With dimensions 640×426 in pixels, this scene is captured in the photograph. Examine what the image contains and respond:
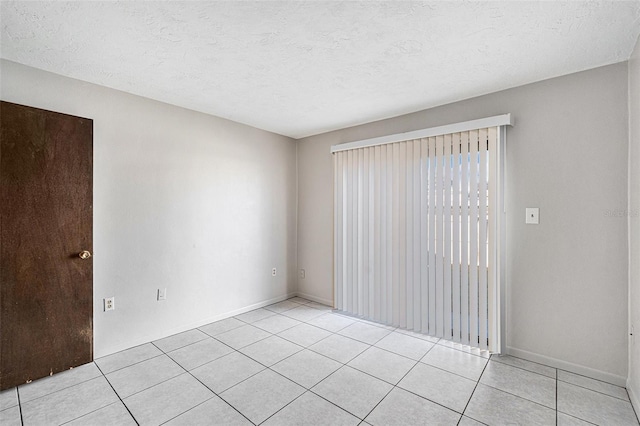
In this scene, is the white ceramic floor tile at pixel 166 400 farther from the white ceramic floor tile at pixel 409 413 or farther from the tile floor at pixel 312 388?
the white ceramic floor tile at pixel 409 413

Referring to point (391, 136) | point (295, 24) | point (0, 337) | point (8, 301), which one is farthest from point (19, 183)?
point (391, 136)

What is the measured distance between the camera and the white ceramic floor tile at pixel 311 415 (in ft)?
5.85

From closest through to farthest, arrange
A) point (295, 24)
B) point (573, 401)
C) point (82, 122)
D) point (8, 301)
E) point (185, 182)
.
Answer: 1. point (295, 24)
2. point (573, 401)
3. point (8, 301)
4. point (82, 122)
5. point (185, 182)

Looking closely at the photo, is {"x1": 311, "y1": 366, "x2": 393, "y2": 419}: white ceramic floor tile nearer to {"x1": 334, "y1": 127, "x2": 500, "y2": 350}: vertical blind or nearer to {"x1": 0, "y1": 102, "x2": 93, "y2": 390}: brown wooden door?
{"x1": 334, "y1": 127, "x2": 500, "y2": 350}: vertical blind

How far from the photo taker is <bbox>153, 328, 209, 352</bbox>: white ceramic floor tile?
2.79 metres

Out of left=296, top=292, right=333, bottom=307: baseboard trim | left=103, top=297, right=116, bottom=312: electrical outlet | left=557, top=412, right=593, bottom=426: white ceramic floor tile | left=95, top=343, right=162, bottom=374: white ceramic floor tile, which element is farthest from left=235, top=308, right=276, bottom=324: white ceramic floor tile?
left=557, top=412, right=593, bottom=426: white ceramic floor tile

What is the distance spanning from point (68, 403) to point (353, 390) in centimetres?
196

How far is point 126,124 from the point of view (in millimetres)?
2750

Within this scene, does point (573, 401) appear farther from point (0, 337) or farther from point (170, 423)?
point (0, 337)

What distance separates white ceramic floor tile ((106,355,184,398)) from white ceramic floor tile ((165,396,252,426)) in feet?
1.70

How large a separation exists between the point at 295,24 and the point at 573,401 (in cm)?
305

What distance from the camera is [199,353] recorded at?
2670 mm

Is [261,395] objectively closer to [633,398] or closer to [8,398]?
[8,398]

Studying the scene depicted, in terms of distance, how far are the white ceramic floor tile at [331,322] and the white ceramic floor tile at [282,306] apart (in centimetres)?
53
